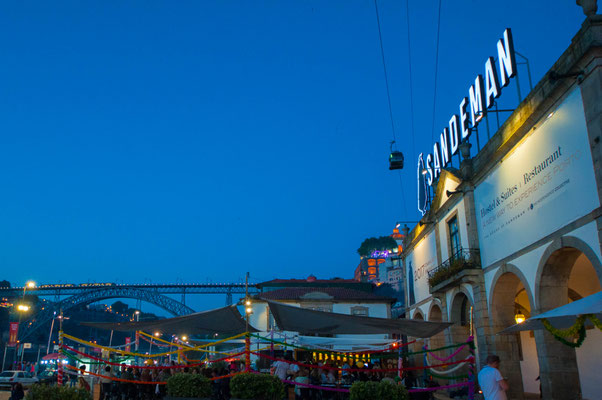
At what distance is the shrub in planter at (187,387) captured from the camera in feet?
34.8

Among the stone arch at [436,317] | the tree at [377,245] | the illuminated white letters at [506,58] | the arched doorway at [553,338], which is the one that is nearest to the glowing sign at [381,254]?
the tree at [377,245]

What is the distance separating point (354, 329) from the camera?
43.1ft

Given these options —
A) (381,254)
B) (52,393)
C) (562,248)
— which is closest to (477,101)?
(562,248)

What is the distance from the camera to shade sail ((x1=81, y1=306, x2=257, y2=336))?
12.5 m

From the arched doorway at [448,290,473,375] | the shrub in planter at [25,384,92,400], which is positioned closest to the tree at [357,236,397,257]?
the arched doorway at [448,290,473,375]

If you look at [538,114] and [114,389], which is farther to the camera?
[114,389]

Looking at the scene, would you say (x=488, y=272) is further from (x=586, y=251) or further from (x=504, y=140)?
(x=586, y=251)

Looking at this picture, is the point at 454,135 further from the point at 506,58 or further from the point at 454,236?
the point at 506,58

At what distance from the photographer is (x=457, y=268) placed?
62.6 ft

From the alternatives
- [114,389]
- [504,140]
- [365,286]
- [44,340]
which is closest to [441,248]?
[504,140]

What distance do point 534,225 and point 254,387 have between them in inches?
366

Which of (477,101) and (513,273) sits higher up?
(477,101)

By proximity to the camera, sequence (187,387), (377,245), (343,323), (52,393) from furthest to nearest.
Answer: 1. (377,245)
2. (343,323)
3. (187,387)
4. (52,393)

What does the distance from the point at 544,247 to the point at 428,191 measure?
1241 centimetres
